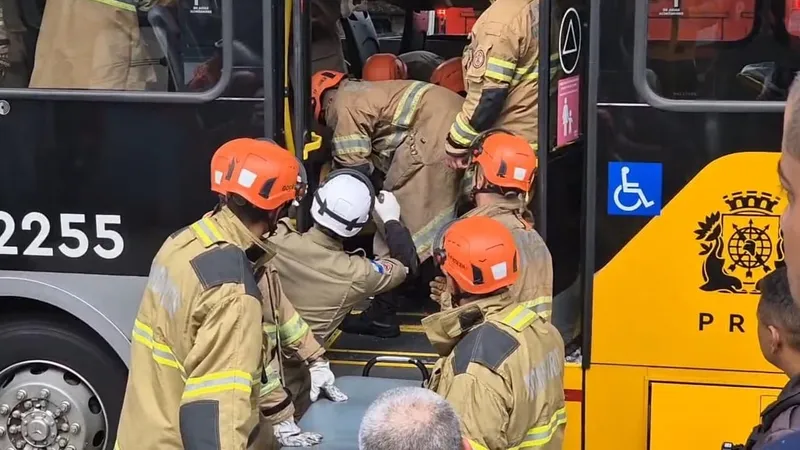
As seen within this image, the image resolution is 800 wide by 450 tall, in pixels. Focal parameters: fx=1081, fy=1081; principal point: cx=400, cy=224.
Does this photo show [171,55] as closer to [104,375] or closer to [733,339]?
[104,375]

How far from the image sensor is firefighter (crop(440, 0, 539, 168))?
14.5ft

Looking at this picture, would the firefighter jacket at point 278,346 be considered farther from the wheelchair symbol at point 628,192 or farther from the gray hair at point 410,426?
the gray hair at point 410,426

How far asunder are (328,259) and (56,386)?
3.81ft

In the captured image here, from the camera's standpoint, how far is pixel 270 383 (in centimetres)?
336

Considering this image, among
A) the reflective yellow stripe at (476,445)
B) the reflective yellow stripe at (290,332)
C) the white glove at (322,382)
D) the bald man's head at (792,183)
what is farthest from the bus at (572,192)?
the bald man's head at (792,183)

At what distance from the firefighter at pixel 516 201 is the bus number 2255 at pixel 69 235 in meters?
1.24

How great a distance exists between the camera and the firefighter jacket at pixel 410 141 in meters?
4.85

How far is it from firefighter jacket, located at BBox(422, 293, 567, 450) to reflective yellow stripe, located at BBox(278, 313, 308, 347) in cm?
57

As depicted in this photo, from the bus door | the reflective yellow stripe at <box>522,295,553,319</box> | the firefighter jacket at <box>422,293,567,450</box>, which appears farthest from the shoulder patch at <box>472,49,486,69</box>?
the firefighter jacket at <box>422,293,567,450</box>

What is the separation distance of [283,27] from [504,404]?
5.66 ft

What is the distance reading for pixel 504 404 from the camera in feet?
9.91

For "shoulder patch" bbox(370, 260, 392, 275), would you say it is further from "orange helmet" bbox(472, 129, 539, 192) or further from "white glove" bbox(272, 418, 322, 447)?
"white glove" bbox(272, 418, 322, 447)

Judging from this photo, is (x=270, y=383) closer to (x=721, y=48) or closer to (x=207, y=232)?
(x=207, y=232)

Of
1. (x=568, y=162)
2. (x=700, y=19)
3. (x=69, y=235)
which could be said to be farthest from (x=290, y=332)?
(x=700, y=19)
